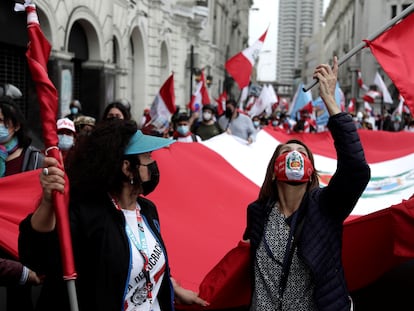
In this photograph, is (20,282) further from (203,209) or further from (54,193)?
(203,209)

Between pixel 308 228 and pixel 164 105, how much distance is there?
759cm

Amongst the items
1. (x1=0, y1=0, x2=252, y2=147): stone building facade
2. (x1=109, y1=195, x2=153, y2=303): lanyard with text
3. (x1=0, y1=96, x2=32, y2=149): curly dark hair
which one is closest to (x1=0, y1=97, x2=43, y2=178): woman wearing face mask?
(x1=0, y1=96, x2=32, y2=149): curly dark hair

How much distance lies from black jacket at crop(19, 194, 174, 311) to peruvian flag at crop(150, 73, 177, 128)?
25.0ft

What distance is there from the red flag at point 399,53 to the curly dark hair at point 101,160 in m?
1.80

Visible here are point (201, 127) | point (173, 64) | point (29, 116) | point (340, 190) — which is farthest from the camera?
point (173, 64)

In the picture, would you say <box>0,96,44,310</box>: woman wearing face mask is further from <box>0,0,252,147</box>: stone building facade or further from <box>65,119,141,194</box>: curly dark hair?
<box>0,0,252,147</box>: stone building facade

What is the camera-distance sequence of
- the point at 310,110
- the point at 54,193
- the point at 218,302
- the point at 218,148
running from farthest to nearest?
the point at 310,110 → the point at 218,148 → the point at 218,302 → the point at 54,193

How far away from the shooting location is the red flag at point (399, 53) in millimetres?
3674

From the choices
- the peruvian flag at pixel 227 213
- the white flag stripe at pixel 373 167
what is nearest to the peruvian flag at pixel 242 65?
the white flag stripe at pixel 373 167

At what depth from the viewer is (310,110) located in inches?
723

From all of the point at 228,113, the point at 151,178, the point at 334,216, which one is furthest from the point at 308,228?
the point at 228,113

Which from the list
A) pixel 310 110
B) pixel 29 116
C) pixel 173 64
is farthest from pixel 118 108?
pixel 173 64

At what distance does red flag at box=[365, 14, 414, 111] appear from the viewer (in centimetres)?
367

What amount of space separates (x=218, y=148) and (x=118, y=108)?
1.63 m
